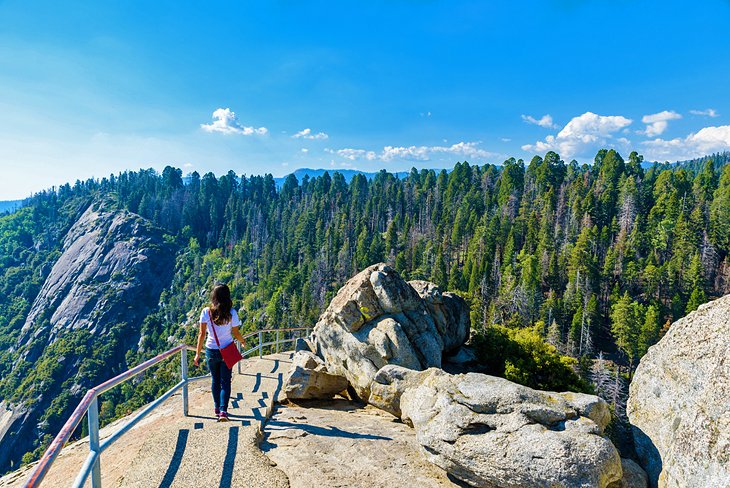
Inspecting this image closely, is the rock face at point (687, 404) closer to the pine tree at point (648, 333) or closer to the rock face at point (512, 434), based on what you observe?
the rock face at point (512, 434)

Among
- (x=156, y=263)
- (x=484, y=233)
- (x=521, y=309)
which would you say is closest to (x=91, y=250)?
(x=156, y=263)

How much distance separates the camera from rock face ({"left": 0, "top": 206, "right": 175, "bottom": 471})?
112562 millimetres

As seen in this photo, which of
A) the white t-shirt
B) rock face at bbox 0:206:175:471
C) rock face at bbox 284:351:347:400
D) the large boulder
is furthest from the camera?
rock face at bbox 0:206:175:471

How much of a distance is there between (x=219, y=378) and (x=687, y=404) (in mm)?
7698

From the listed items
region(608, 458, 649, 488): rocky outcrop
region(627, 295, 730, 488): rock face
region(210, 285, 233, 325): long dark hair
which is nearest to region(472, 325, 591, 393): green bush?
region(627, 295, 730, 488): rock face

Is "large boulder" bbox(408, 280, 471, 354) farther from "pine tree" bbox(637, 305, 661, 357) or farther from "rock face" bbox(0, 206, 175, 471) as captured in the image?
"rock face" bbox(0, 206, 175, 471)

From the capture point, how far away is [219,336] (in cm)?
751

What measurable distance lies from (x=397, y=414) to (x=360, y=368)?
9.32 ft

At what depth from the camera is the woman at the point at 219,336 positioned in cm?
749

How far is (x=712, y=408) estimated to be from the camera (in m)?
4.86

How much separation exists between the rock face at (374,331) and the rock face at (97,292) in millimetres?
114532

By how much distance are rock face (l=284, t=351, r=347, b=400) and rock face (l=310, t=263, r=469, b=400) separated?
26.6 inches

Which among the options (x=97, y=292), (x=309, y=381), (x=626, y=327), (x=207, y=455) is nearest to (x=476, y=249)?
(x=626, y=327)

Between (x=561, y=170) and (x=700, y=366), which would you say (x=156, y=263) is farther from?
(x=700, y=366)
